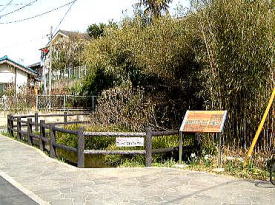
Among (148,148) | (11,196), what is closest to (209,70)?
(148,148)

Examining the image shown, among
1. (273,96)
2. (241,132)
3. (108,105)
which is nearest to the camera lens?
(273,96)

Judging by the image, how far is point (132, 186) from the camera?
23.0ft

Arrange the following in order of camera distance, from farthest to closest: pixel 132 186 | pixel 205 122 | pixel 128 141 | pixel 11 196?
pixel 128 141 < pixel 205 122 < pixel 132 186 < pixel 11 196

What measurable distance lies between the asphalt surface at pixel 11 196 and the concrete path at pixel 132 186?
149mm

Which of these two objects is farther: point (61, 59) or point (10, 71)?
point (10, 71)

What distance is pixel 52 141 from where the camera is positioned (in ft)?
34.7

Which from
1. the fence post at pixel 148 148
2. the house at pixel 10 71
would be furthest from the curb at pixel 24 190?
the house at pixel 10 71

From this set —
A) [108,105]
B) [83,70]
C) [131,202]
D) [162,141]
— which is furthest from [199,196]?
[83,70]

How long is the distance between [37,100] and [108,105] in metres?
11.6

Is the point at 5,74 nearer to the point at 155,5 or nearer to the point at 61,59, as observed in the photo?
the point at 61,59

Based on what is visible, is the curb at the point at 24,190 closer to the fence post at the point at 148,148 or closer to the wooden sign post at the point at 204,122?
the fence post at the point at 148,148

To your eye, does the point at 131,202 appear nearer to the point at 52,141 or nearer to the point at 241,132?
the point at 241,132

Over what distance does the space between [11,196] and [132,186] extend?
2075mm

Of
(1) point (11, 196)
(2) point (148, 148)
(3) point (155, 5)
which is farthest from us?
(3) point (155, 5)
